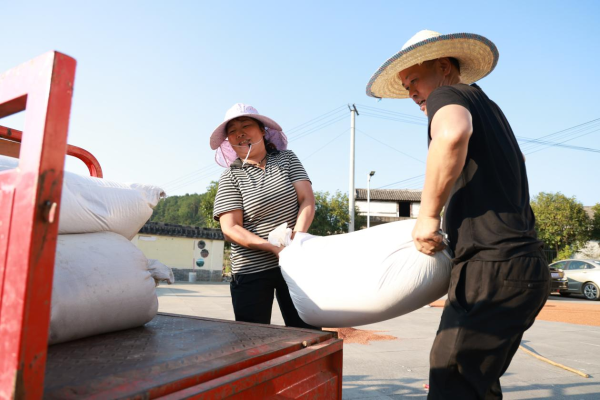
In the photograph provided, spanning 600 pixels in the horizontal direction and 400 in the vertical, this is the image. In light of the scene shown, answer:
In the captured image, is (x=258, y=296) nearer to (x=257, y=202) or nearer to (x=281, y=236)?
(x=281, y=236)

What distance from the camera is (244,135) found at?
2.32 meters

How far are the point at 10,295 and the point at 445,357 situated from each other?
3.73 feet

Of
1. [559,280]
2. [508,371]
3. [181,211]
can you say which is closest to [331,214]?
[559,280]

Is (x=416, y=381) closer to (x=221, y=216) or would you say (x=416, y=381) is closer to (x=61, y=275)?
(x=221, y=216)

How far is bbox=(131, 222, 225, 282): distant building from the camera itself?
16998mm

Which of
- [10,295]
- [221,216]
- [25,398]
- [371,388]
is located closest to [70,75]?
[10,295]

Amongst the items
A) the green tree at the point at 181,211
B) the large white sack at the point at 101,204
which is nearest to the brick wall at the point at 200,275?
the large white sack at the point at 101,204

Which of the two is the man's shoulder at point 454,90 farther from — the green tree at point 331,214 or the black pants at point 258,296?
the green tree at point 331,214

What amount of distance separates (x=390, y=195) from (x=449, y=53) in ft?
117

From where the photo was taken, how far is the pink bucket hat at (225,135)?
2.30 m

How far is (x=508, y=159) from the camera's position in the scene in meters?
1.42

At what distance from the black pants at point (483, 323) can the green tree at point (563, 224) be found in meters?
25.5

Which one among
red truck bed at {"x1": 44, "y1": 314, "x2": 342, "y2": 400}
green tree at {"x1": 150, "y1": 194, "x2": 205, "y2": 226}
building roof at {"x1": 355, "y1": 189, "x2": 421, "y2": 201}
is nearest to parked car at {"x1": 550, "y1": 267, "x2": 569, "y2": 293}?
red truck bed at {"x1": 44, "y1": 314, "x2": 342, "y2": 400}

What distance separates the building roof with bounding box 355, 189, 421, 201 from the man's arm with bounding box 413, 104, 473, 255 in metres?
34.8
